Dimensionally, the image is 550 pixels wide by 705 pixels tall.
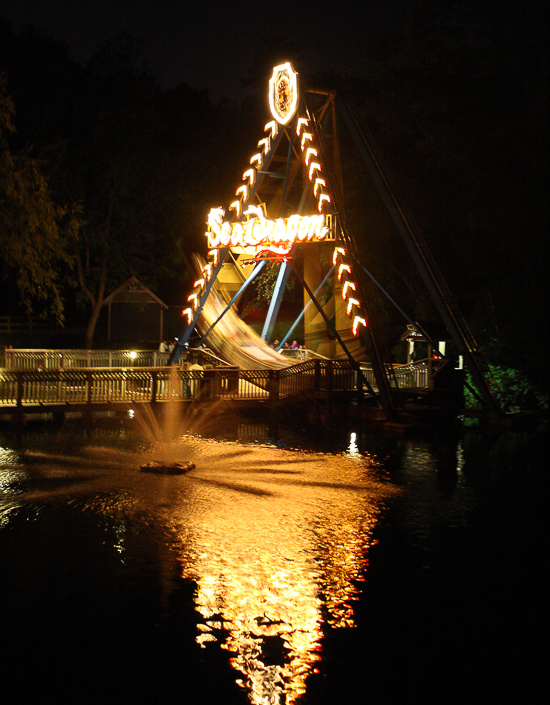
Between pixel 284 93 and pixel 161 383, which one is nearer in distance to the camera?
pixel 161 383

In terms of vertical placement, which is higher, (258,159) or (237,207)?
(258,159)

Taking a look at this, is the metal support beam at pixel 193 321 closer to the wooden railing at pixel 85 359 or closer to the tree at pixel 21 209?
the wooden railing at pixel 85 359

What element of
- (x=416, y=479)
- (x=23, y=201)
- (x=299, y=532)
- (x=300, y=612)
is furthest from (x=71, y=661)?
(x=23, y=201)

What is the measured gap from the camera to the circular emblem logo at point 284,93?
24.6 m

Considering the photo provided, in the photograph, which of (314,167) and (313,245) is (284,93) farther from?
(313,245)

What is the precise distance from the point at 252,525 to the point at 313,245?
771 inches

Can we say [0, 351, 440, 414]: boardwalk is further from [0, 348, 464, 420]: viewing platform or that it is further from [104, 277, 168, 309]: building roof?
[104, 277, 168, 309]: building roof

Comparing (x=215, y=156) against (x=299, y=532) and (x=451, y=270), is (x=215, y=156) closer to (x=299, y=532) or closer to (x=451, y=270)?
(x=451, y=270)

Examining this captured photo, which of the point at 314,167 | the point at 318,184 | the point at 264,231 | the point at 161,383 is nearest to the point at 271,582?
the point at 161,383

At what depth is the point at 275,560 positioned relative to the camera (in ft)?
28.6

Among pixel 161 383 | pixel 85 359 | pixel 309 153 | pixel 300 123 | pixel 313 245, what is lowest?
pixel 161 383

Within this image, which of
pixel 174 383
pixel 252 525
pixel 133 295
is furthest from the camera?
pixel 133 295

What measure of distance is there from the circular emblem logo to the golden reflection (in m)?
14.8

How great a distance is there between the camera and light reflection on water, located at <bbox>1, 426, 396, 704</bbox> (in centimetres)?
651
